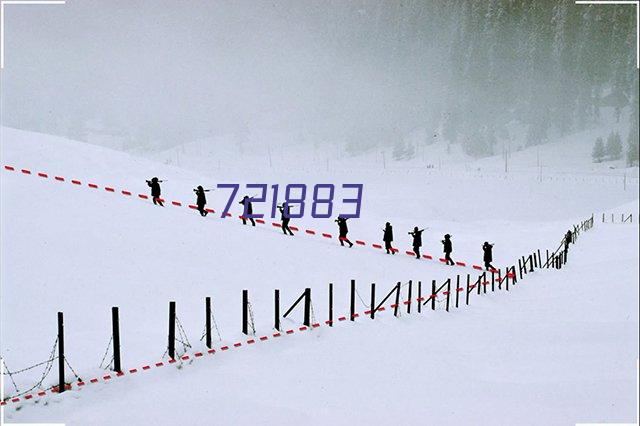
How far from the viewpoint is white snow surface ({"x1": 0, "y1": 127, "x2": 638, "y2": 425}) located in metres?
9.25

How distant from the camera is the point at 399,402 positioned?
9.62m

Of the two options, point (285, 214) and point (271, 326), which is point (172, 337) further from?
point (285, 214)

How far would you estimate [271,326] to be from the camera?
13039mm

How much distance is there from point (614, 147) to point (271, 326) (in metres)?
131

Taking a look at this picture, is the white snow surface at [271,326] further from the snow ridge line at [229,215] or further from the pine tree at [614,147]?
the pine tree at [614,147]

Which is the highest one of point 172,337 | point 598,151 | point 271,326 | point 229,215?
point 598,151

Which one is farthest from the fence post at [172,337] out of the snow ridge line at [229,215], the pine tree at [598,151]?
the pine tree at [598,151]

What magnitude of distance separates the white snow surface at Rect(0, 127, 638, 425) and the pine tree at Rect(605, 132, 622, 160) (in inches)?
4204

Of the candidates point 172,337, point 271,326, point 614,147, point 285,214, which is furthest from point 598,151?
point 172,337

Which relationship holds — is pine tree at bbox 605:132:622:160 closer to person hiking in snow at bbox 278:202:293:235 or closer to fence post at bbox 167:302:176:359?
person hiking in snow at bbox 278:202:293:235

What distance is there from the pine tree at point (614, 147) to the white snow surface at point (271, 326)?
10679cm

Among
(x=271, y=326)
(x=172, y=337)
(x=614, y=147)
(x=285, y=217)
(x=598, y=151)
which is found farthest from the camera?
(x=598, y=151)

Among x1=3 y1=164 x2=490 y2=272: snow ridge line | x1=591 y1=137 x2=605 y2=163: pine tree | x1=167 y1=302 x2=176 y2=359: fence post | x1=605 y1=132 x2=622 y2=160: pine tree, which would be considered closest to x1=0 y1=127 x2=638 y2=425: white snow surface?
x1=167 y1=302 x2=176 y2=359: fence post

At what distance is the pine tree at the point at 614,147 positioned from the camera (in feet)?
401
